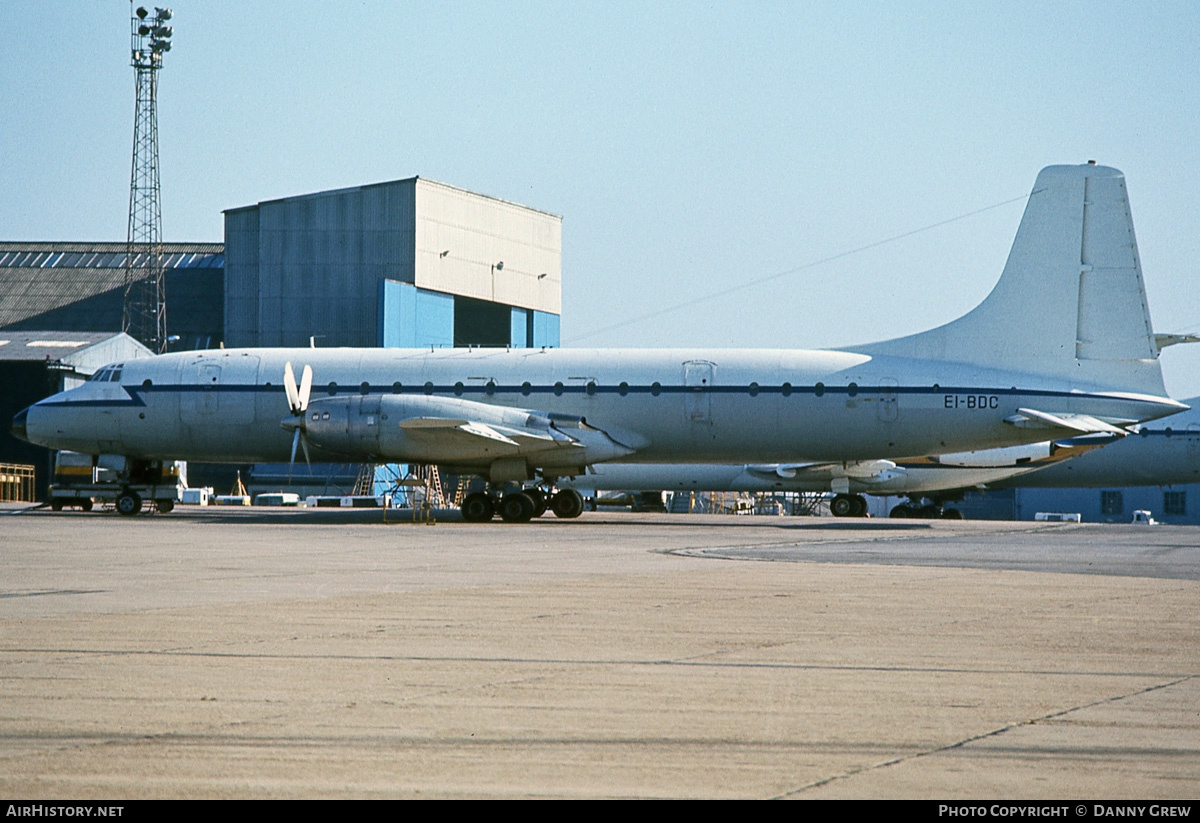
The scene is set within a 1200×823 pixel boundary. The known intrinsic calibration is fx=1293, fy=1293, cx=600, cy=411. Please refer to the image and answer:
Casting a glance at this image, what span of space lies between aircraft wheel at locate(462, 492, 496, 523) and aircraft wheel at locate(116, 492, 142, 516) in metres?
11.1

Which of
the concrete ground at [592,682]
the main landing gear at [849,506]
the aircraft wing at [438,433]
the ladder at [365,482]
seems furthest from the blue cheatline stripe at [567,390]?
the main landing gear at [849,506]

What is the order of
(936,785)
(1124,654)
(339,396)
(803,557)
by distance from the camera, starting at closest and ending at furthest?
(936,785) < (1124,654) < (803,557) < (339,396)

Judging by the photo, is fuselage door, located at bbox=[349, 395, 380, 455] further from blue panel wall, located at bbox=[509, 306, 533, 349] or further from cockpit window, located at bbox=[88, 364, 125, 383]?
blue panel wall, located at bbox=[509, 306, 533, 349]

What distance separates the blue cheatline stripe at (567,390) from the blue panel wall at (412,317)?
2727 centimetres

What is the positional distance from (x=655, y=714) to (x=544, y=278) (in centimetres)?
7327

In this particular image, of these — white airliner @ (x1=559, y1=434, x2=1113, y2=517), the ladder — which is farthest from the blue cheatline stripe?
the ladder

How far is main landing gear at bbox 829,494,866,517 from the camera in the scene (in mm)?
59594

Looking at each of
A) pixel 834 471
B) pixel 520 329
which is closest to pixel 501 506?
pixel 834 471

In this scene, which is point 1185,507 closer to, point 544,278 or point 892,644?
point 544,278

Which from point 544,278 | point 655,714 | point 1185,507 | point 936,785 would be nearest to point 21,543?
point 655,714

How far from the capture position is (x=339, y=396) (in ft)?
125

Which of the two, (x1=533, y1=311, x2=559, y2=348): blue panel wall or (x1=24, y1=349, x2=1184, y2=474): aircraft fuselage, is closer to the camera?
(x1=24, y1=349, x2=1184, y2=474): aircraft fuselage

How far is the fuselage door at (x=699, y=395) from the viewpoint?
36.9 meters

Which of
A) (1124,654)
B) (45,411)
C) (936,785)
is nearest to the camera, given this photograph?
(936,785)
